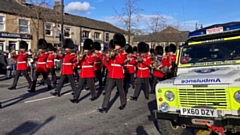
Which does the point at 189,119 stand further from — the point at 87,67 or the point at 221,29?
the point at 87,67

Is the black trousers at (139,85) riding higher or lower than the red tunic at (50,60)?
lower

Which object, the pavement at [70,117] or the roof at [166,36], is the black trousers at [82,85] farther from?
the roof at [166,36]

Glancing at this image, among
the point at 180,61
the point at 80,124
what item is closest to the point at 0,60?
the point at 80,124

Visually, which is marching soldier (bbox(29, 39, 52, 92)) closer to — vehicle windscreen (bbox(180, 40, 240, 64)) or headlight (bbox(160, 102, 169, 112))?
vehicle windscreen (bbox(180, 40, 240, 64))

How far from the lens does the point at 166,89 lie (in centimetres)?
518

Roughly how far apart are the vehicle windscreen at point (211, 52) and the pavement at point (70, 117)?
163 centimetres

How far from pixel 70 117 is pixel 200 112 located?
376cm

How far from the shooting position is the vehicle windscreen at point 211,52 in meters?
5.75

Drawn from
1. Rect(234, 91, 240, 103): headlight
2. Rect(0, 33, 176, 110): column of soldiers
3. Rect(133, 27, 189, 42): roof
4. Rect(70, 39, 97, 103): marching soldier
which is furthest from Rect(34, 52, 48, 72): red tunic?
Rect(133, 27, 189, 42): roof

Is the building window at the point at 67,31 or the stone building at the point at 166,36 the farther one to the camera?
the building window at the point at 67,31

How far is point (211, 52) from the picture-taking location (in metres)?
6.04

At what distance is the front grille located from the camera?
4552mm

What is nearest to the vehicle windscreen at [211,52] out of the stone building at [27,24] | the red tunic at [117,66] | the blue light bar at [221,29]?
the blue light bar at [221,29]

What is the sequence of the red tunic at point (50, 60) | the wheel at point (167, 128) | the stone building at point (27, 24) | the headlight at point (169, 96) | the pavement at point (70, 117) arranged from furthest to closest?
the stone building at point (27, 24)
the red tunic at point (50, 60)
the pavement at point (70, 117)
the wheel at point (167, 128)
the headlight at point (169, 96)
